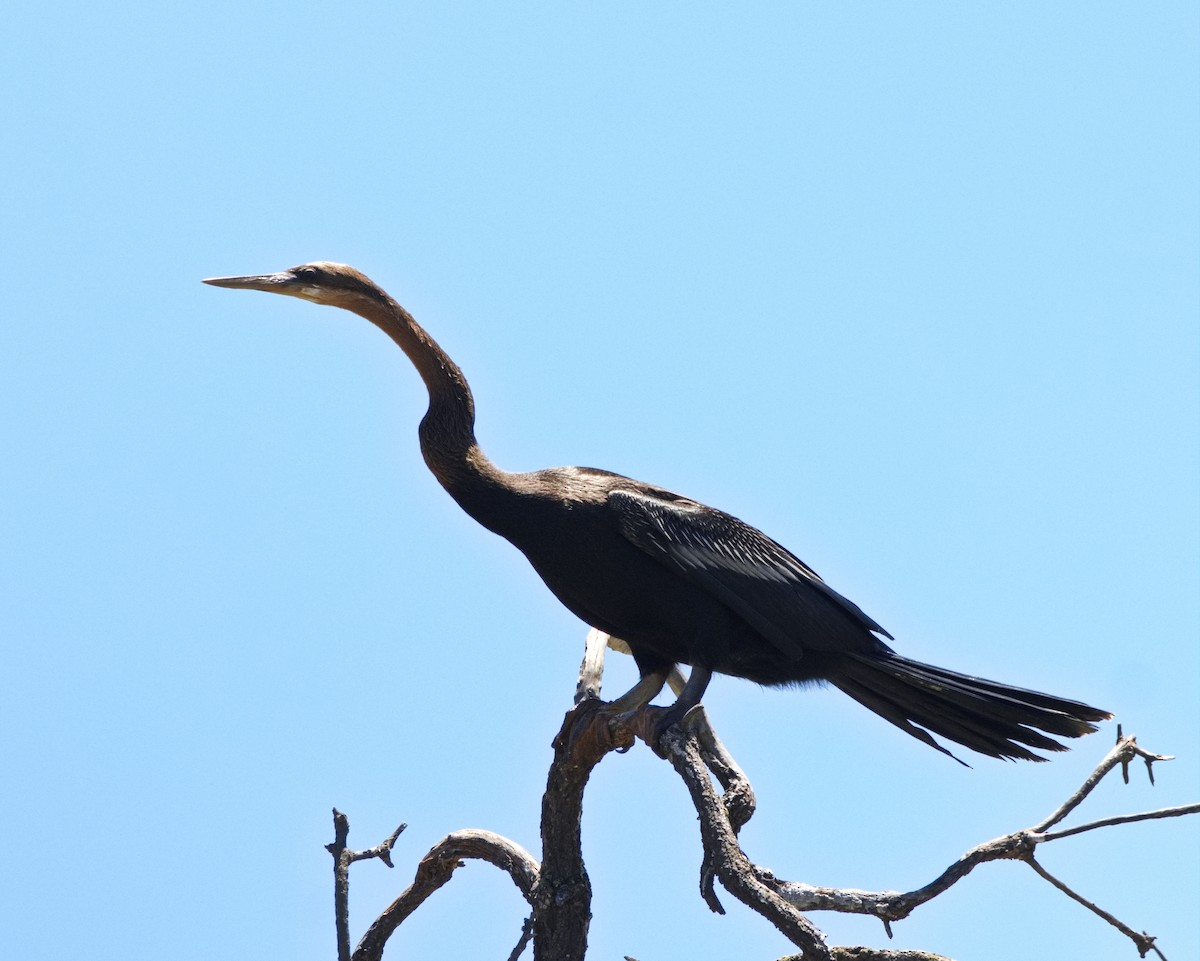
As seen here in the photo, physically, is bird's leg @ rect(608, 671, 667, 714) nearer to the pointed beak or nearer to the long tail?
the long tail

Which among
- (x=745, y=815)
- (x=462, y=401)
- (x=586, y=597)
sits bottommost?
(x=745, y=815)

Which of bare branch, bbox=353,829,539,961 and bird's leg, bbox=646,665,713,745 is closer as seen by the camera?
bird's leg, bbox=646,665,713,745

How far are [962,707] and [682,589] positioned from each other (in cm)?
102

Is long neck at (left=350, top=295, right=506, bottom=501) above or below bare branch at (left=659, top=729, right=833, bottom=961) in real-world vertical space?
above

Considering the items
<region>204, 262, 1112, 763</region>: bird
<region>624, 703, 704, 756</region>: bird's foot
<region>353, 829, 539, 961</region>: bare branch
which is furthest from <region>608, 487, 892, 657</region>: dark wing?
<region>353, 829, 539, 961</region>: bare branch

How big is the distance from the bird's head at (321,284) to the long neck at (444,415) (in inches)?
1.4

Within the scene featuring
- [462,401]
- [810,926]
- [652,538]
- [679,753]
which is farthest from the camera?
[462,401]

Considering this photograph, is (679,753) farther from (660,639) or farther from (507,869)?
(507,869)

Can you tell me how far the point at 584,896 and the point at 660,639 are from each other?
34.0 inches

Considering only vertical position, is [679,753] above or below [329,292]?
below

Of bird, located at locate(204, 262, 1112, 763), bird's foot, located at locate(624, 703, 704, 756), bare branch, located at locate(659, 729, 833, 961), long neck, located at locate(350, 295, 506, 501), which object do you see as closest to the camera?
bare branch, located at locate(659, 729, 833, 961)

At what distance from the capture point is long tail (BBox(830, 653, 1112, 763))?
495cm

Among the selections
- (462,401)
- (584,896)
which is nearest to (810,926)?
(584,896)

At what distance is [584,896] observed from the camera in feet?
15.3
